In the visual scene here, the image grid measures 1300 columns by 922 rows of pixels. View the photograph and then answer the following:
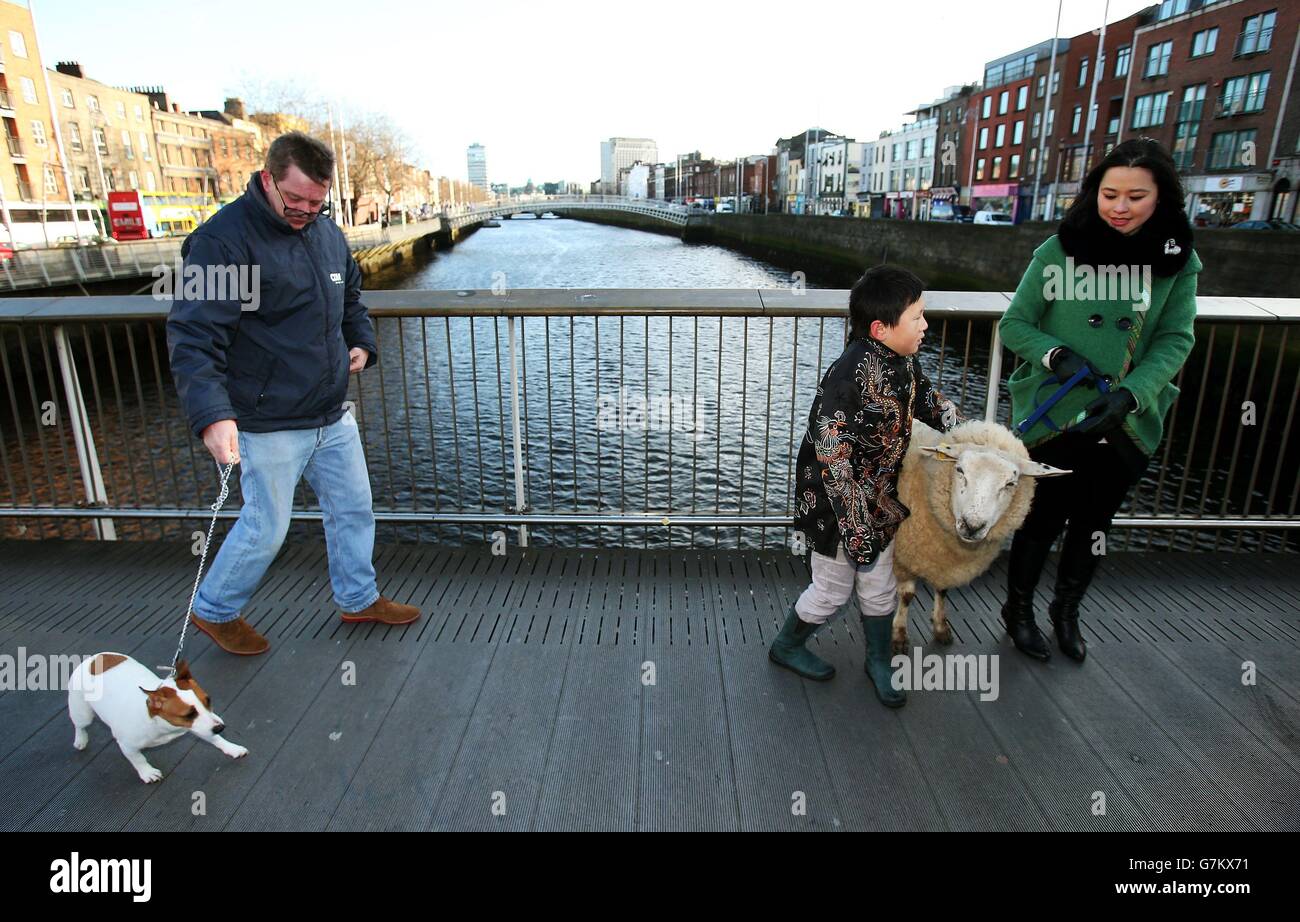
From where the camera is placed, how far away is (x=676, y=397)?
16047 mm

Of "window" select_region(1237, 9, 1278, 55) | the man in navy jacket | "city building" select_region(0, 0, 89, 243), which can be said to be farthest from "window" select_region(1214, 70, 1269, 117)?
"city building" select_region(0, 0, 89, 243)

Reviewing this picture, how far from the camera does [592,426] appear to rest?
15.0 m

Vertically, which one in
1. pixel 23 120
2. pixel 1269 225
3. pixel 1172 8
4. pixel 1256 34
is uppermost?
pixel 1172 8

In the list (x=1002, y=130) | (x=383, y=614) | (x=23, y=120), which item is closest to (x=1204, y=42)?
(x=1002, y=130)

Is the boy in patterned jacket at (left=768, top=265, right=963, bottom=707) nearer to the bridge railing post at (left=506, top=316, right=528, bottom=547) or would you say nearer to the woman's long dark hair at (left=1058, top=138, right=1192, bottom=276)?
the woman's long dark hair at (left=1058, top=138, right=1192, bottom=276)

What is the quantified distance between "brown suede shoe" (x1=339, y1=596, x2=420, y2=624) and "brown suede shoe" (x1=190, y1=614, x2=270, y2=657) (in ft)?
1.36

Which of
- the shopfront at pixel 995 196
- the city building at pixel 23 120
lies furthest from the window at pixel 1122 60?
the city building at pixel 23 120

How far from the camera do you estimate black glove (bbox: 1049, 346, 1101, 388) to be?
126 inches

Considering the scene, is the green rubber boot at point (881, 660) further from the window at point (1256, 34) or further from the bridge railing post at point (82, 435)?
the window at point (1256, 34)

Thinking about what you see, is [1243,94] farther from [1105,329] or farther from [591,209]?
[591,209]

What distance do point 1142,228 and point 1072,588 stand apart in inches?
62.8
